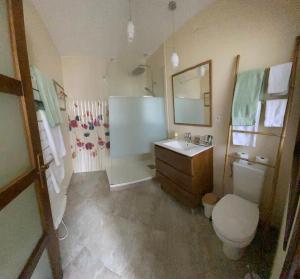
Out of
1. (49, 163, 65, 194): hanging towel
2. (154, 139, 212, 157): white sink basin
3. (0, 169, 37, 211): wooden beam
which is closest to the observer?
(0, 169, 37, 211): wooden beam

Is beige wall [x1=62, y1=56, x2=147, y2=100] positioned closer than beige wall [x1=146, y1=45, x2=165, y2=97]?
No

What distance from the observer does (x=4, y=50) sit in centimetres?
80

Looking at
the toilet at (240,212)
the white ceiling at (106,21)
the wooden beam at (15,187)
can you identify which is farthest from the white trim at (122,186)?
the white ceiling at (106,21)

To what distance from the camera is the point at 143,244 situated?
1.49 metres

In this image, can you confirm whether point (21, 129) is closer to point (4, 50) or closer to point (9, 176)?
point (9, 176)

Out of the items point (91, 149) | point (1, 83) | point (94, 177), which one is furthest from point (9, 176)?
point (91, 149)

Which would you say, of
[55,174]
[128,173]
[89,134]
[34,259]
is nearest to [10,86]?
[34,259]

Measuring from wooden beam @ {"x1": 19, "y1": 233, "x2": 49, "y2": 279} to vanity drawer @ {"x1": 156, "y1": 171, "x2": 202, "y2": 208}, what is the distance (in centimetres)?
145

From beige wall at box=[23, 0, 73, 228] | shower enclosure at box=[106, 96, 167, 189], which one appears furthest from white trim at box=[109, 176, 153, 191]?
beige wall at box=[23, 0, 73, 228]

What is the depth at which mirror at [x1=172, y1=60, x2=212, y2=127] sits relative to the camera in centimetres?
194

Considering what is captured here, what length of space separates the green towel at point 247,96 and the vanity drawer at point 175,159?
675mm

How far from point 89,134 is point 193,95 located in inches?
92.1

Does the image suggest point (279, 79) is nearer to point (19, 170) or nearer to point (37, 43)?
point (19, 170)

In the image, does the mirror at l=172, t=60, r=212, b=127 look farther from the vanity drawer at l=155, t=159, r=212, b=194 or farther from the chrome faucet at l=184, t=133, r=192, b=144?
the vanity drawer at l=155, t=159, r=212, b=194
